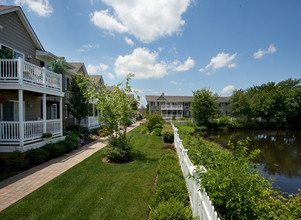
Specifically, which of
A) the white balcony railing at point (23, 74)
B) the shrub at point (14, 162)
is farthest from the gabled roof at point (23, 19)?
the shrub at point (14, 162)

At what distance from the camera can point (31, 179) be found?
6.11 meters

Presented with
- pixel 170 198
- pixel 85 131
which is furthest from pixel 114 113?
pixel 85 131

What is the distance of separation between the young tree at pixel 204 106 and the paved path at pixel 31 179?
25651mm

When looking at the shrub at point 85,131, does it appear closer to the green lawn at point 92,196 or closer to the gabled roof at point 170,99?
the green lawn at point 92,196

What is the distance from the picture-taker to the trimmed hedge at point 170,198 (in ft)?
10.2

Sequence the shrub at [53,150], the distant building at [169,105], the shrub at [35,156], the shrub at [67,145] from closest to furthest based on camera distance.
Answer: the shrub at [35,156] < the shrub at [53,150] < the shrub at [67,145] < the distant building at [169,105]

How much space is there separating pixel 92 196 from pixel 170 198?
2700 millimetres

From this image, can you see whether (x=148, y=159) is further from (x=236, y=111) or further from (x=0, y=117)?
(x=236, y=111)

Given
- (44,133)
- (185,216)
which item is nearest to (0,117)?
(44,133)

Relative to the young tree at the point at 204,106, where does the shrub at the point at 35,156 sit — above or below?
below

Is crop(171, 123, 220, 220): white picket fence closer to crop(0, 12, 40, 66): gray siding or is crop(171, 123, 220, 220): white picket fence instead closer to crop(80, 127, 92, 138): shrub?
crop(0, 12, 40, 66): gray siding

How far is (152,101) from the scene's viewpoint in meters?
52.8

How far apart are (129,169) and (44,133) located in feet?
19.9

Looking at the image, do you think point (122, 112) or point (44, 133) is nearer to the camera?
point (122, 112)
